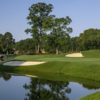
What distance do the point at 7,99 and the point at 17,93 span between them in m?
1.61

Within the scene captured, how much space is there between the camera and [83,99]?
10883 mm

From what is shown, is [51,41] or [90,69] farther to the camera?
[51,41]

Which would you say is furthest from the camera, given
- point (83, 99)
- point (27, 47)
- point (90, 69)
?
point (27, 47)

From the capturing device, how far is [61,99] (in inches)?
447

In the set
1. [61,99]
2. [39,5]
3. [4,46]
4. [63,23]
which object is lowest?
[61,99]

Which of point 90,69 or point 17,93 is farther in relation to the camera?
point 90,69

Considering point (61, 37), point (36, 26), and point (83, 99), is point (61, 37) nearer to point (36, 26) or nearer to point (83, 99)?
point (36, 26)

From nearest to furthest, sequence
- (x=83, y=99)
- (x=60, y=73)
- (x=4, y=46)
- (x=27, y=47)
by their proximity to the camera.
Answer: (x=83, y=99)
(x=60, y=73)
(x=4, y=46)
(x=27, y=47)

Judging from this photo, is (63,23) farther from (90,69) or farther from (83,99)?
(83,99)

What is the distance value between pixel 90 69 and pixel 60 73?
13.6ft

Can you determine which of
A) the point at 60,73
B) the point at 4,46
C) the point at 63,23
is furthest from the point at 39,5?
the point at 60,73

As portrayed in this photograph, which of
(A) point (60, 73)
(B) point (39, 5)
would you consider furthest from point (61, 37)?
(A) point (60, 73)

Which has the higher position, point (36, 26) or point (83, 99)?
point (36, 26)

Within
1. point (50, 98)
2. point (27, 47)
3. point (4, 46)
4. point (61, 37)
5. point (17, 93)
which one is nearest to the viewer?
point (50, 98)
